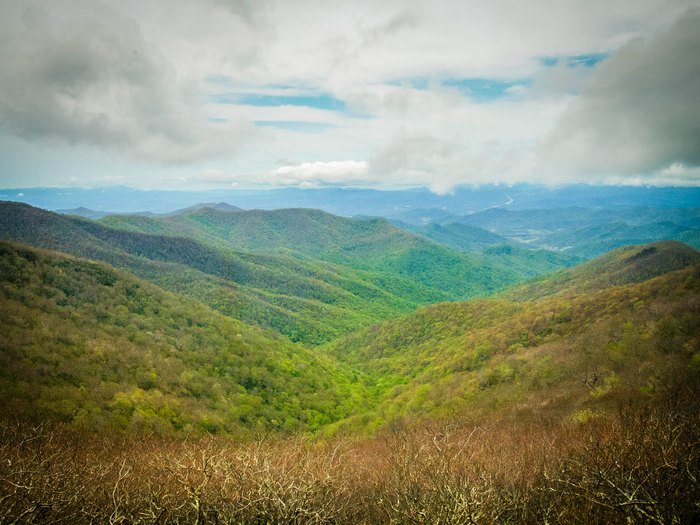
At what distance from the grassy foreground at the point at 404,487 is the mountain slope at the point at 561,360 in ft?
54.3

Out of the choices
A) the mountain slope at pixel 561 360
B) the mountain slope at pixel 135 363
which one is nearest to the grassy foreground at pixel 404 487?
the mountain slope at pixel 561 360

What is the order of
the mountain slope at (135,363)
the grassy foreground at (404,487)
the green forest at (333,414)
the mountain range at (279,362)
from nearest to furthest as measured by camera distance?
the grassy foreground at (404,487)
the green forest at (333,414)
the mountain range at (279,362)
the mountain slope at (135,363)

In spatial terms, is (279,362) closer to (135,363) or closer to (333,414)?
(333,414)

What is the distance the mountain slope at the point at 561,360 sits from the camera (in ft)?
135

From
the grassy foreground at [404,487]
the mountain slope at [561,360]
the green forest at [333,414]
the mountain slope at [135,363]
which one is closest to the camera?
the grassy foreground at [404,487]

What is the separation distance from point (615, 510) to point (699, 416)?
38.5 feet

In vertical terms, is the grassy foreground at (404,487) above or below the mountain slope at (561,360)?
above

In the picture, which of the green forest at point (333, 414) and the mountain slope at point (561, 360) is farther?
the mountain slope at point (561, 360)

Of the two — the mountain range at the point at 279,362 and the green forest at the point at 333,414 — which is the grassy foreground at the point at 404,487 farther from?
the mountain range at the point at 279,362

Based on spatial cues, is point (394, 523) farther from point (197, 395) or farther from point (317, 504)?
point (197, 395)

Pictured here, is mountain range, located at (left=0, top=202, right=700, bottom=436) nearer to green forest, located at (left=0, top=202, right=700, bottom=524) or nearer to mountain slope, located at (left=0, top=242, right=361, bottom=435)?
mountain slope, located at (left=0, top=242, right=361, bottom=435)

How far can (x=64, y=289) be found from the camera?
91.6 meters

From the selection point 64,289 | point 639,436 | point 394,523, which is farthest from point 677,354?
point 64,289

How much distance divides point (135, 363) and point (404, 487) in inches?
2839
